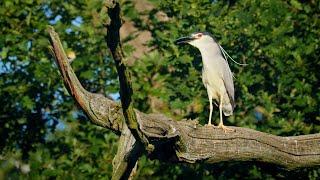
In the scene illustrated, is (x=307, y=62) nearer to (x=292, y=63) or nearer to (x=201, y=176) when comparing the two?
(x=292, y=63)

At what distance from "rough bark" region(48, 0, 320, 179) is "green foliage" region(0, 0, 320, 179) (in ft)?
5.10

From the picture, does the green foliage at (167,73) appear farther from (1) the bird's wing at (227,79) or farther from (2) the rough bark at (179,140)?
(2) the rough bark at (179,140)

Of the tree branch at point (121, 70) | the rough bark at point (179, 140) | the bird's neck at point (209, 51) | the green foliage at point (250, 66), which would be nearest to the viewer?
the tree branch at point (121, 70)

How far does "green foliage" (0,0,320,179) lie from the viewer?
20.4 feet

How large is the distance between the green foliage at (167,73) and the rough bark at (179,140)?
5.10 feet

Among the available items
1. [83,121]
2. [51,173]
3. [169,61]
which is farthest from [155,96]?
[51,173]

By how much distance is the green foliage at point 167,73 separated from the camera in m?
6.20

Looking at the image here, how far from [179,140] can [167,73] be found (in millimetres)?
2770

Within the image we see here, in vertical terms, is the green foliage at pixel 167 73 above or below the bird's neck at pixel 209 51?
below

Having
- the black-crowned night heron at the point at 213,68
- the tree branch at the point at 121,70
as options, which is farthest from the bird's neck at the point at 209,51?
the tree branch at the point at 121,70

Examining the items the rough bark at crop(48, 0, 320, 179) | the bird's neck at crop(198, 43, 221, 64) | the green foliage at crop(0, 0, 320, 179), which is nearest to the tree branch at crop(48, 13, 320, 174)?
the rough bark at crop(48, 0, 320, 179)

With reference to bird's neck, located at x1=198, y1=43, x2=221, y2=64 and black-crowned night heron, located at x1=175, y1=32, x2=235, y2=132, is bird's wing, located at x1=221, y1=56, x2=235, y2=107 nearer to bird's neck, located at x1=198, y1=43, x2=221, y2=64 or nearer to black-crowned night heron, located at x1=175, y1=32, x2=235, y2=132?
black-crowned night heron, located at x1=175, y1=32, x2=235, y2=132

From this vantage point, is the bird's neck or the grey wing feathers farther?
the grey wing feathers

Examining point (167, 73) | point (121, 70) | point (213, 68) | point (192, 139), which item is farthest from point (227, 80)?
point (121, 70)
